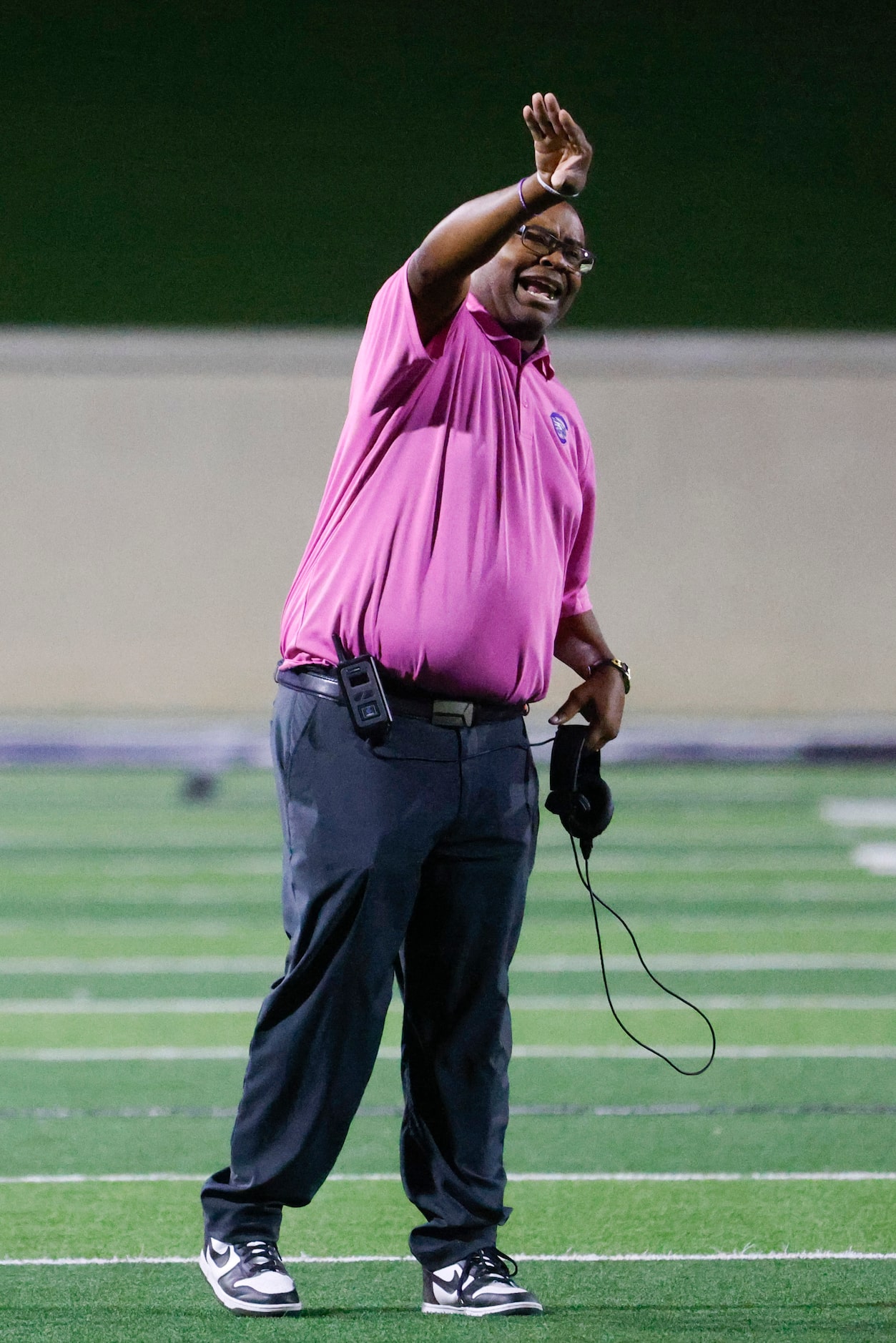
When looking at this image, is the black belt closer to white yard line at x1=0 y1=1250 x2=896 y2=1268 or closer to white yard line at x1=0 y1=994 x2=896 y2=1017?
white yard line at x1=0 y1=1250 x2=896 y2=1268

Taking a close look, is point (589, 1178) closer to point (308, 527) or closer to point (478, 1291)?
point (478, 1291)

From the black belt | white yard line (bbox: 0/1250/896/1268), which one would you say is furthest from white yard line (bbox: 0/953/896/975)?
the black belt

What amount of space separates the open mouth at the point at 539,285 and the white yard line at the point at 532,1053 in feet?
9.20

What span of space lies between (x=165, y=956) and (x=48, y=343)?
8.14m

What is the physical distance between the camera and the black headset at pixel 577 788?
287cm

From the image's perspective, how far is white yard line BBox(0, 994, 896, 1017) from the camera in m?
5.48

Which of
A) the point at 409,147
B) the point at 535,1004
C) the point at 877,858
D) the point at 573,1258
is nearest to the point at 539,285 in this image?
the point at 573,1258

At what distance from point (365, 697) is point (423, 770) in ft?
0.46

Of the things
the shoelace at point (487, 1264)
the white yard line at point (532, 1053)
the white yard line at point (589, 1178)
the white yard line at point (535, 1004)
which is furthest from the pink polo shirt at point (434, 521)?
the white yard line at point (535, 1004)

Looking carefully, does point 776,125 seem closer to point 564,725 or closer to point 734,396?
point 734,396

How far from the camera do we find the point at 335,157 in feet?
38.1

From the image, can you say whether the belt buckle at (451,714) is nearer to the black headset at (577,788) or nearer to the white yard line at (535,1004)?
the black headset at (577,788)

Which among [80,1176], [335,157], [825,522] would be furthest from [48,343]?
[80,1176]

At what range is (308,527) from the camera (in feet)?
46.2
